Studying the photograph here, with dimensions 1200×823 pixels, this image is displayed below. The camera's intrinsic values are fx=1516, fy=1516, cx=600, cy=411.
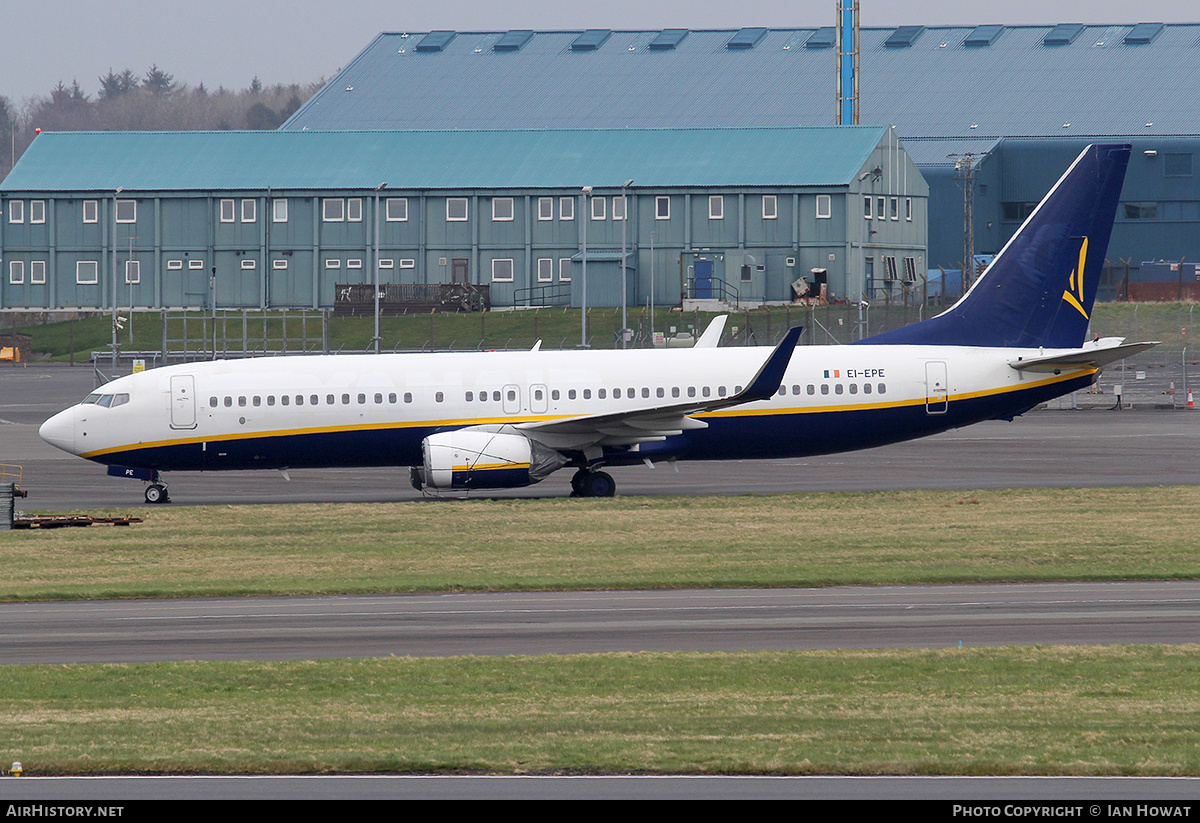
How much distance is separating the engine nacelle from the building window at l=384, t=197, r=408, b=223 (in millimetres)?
67185

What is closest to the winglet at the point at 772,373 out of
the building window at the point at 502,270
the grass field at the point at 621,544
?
the grass field at the point at 621,544

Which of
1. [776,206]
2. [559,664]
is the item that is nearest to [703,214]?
[776,206]

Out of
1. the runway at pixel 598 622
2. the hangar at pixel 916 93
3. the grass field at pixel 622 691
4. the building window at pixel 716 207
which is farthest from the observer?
the hangar at pixel 916 93

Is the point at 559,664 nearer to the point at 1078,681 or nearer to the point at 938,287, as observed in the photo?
the point at 1078,681

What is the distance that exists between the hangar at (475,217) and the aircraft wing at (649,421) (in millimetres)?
60316

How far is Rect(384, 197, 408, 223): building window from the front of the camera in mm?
104262

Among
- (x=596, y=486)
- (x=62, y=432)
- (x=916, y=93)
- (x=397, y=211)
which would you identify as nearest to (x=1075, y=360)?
(x=596, y=486)

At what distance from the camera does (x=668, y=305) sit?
103 meters

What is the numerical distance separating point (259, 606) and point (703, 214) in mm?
79392

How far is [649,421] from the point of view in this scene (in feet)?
129

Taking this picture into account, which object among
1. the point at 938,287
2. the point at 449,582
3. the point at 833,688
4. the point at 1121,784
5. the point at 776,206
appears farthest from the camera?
the point at 938,287

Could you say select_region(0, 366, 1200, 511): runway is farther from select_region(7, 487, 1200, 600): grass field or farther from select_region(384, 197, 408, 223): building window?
select_region(384, 197, 408, 223): building window

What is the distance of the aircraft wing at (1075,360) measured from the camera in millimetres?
39125

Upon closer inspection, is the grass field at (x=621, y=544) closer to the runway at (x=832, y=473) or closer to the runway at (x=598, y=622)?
the runway at (x=598, y=622)
